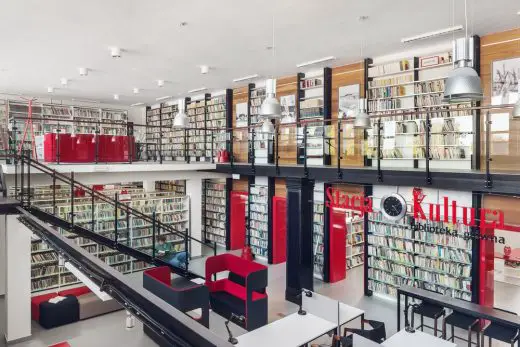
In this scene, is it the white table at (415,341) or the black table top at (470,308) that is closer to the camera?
the white table at (415,341)

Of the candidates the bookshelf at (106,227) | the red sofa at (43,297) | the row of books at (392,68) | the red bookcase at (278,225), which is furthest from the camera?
the red bookcase at (278,225)

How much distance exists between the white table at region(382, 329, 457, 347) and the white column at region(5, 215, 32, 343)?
20.4 feet

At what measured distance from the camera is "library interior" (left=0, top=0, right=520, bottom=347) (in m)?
5.75

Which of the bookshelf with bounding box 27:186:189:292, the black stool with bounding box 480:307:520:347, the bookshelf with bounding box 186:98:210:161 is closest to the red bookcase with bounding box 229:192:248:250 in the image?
the bookshelf with bounding box 27:186:189:292

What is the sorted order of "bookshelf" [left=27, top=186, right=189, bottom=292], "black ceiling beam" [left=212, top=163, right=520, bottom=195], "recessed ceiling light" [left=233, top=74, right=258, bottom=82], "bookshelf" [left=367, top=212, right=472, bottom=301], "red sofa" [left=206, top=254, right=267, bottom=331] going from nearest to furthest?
"black ceiling beam" [left=212, top=163, right=520, bottom=195]
"red sofa" [left=206, top=254, right=267, bottom=331]
"bookshelf" [left=367, top=212, right=472, bottom=301]
"bookshelf" [left=27, top=186, right=189, bottom=292]
"recessed ceiling light" [left=233, top=74, right=258, bottom=82]

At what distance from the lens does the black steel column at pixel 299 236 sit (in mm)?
8125

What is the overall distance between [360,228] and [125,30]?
25.3 ft

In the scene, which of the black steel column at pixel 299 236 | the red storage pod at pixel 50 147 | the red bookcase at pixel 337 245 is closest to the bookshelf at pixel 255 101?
the black steel column at pixel 299 236

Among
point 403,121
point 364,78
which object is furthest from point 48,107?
point 403,121

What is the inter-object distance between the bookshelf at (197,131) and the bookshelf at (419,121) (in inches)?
253

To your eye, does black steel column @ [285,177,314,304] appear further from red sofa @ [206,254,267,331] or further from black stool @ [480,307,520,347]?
black stool @ [480,307,520,347]

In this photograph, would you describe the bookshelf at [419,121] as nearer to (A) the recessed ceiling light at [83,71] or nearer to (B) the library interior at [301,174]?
(B) the library interior at [301,174]

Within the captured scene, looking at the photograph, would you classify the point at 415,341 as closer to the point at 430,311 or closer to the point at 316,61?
the point at 430,311

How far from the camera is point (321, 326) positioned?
534cm
